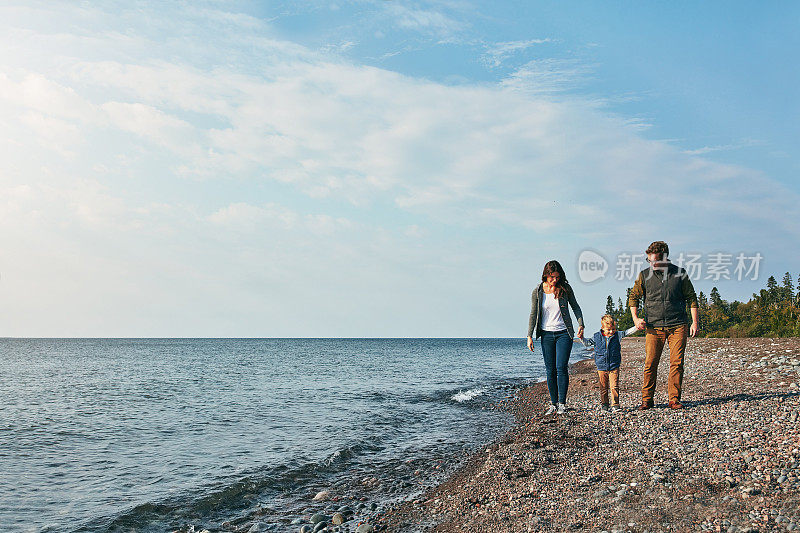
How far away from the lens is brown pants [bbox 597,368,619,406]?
41.0 feet

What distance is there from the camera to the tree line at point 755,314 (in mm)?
42000

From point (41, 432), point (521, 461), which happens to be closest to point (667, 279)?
point (521, 461)

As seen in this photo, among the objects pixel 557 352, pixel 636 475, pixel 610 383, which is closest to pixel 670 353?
pixel 557 352

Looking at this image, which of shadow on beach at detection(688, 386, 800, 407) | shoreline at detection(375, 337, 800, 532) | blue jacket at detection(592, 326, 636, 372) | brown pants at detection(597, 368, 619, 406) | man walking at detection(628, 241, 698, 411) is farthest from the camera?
brown pants at detection(597, 368, 619, 406)

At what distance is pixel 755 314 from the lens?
60531 millimetres

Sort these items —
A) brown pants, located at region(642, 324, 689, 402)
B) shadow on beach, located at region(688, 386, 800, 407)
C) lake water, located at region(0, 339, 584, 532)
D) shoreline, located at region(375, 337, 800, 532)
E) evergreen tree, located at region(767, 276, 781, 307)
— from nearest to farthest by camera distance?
shoreline, located at region(375, 337, 800, 532)
lake water, located at region(0, 339, 584, 532)
brown pants, located at region(642, 324, 689, 402)
shadow on beach, located at region(688, 386, 800, 407)
evergreen tree, located at region(767, 276, 781, 307)

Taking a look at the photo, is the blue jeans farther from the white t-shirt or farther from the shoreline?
the shoreline

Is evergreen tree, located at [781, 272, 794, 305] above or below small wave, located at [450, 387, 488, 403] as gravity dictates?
above

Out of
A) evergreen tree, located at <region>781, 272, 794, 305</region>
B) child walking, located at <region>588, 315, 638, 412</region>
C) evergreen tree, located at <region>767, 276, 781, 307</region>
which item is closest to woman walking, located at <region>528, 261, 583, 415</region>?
child walking, located at <region>588, 315, 638, 412</region>

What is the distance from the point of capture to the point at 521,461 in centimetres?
884

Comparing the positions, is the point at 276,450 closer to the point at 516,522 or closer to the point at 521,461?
the point at 521,461

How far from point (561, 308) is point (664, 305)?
234cm

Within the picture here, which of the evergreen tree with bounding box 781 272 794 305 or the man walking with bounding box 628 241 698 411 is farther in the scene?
the evergreen tree with bounding box 781 272 794 305

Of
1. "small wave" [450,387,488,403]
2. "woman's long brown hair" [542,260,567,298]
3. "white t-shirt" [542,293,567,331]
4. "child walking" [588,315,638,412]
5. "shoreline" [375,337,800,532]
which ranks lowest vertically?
"small wave" [450,387,488,403]
